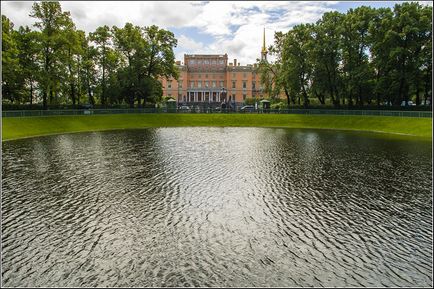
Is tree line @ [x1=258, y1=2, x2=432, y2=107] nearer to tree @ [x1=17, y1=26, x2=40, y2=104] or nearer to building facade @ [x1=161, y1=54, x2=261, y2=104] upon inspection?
tree @ [x1=17, y1=26, x2=40, y2=104]

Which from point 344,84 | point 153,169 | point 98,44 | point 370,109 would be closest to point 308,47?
point 344,84

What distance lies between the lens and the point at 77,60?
6531 cm

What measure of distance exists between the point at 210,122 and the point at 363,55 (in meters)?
32.0

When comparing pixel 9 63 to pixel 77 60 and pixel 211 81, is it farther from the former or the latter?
pixel 211 81

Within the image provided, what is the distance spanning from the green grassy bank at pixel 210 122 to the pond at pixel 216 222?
2247 cm

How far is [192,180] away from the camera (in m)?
20.7

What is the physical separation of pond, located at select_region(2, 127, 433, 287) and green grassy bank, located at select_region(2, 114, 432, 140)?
22470 mm

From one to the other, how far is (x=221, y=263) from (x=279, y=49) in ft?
234

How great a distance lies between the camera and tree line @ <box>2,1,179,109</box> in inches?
2138

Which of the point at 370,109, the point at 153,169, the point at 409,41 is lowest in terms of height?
the point at 153,169

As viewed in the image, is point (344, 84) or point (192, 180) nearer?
point (192, 180)

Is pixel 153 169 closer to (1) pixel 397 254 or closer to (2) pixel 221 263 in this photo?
(2) pixel 221 263

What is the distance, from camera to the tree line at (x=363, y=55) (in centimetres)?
5519

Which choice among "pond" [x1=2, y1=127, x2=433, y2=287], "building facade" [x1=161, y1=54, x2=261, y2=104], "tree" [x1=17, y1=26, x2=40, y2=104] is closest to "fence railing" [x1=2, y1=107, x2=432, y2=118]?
"tree" [x1=17, y1=26, x2=40, y2=104]
